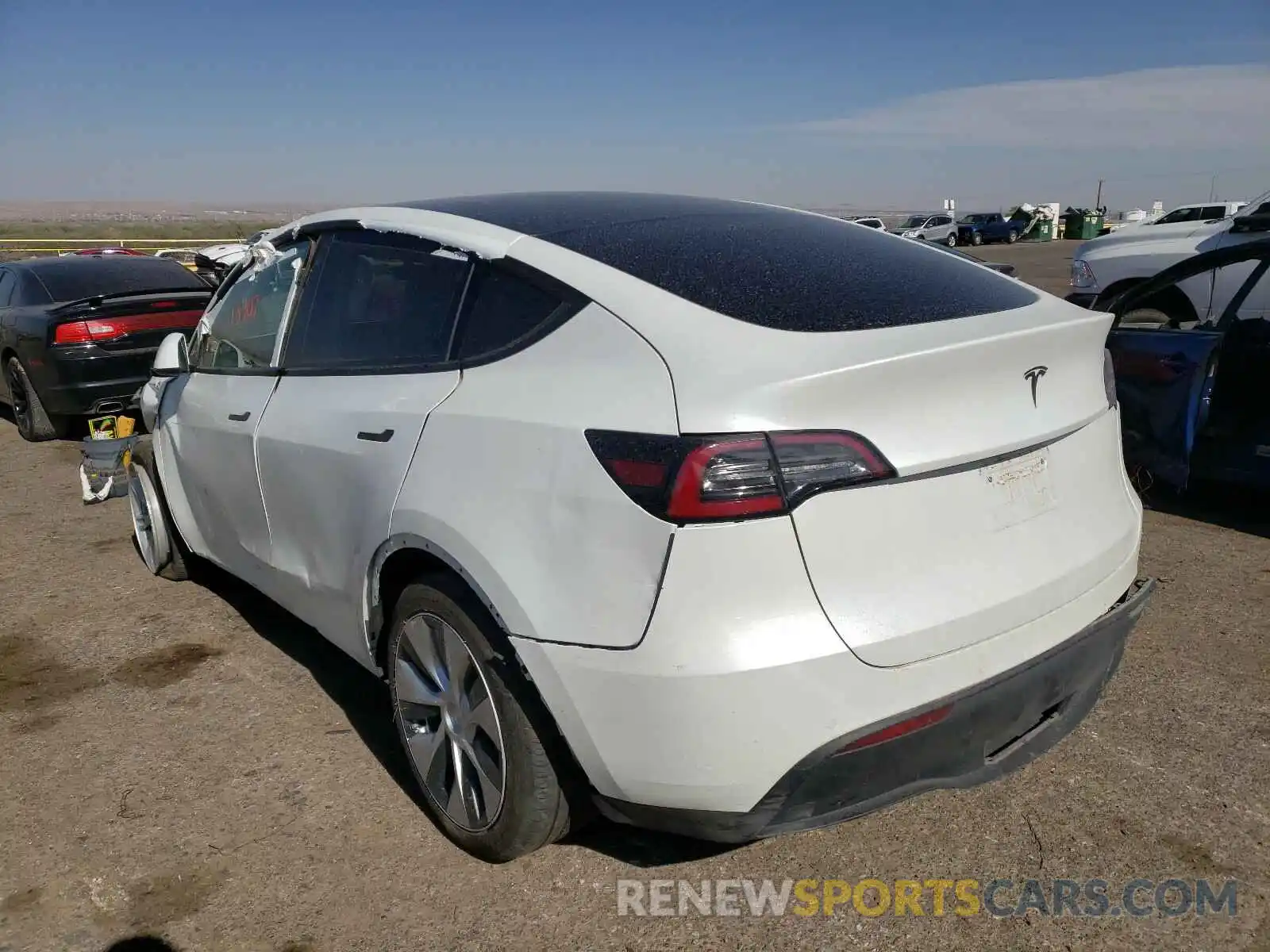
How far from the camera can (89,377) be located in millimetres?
7906

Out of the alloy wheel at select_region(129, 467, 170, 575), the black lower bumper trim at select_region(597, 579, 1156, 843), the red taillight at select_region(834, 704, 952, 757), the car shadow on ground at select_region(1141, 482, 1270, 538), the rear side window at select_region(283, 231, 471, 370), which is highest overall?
the rear side window at select_region(283, 231, 471, 370)

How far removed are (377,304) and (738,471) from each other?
1.57m

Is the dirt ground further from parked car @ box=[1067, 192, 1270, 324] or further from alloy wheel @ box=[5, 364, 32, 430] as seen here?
alloy wheel @ box=[5, 364, 32, 430]

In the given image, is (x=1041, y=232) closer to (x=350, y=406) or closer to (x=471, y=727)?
(x=350, y=406)

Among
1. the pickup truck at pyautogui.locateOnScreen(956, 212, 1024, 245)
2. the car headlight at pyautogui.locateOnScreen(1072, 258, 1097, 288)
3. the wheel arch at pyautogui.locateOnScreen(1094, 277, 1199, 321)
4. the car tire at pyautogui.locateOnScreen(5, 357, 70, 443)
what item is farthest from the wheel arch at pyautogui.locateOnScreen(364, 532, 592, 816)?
the pickup truck at pyautogui.locateOnScreen(956, 212, 1024, 245)

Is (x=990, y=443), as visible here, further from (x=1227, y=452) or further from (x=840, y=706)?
(x=1227, y=452)

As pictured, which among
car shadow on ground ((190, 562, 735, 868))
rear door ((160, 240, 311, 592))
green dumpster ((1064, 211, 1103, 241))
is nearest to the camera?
car shadow on ground ((190, 562, 735, 868))

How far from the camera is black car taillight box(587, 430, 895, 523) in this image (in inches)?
78.5

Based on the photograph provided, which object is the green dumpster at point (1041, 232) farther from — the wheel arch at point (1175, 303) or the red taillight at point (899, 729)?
the red taillight at point (899, 729)

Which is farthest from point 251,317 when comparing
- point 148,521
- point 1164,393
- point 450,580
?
point 1164,393

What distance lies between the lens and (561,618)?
215cm

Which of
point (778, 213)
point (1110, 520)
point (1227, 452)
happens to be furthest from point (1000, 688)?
point (1227, 452)

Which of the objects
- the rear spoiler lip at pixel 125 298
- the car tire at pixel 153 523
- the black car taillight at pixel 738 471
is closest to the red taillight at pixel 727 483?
the black car taillight at pixel 738 471

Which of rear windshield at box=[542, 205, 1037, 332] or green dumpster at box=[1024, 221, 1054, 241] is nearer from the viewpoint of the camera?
rear windshield at box=[542, 205, 1037, 332]
